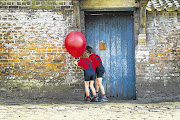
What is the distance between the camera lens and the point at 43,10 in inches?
281

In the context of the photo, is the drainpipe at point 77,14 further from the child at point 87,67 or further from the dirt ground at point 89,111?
the dirt ground at point 89,111

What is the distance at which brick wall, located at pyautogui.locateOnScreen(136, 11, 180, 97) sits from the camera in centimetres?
731

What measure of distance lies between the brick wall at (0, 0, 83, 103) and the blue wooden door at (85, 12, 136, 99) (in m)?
0.80

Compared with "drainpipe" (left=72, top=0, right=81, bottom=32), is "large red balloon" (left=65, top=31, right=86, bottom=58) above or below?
below

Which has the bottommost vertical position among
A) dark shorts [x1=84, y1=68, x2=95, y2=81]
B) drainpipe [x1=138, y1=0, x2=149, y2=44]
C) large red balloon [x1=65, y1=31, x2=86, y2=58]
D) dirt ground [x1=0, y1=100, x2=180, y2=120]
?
dirt ground [x1=0, y1=100, x2=180, y2=120]

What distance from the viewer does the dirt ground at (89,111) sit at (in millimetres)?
4918

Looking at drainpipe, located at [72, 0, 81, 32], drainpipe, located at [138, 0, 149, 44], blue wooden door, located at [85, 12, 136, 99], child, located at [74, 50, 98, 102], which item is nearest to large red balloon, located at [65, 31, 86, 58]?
child, located at [74, 50, 98, 102]

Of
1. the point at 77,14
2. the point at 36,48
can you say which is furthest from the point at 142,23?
the point at 36,48

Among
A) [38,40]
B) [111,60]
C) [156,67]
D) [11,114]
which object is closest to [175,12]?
[156,67]

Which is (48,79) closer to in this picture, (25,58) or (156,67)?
(25,58)

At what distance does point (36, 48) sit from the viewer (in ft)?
23.4

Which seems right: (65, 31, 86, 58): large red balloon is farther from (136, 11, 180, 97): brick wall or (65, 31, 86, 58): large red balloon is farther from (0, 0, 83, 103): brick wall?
(136, 11, 180, 97): brick wall

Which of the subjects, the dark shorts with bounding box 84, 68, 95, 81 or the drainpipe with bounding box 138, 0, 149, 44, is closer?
the dark shorts with bounding box 84, 68, 95, 81

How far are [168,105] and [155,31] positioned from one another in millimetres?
2212
